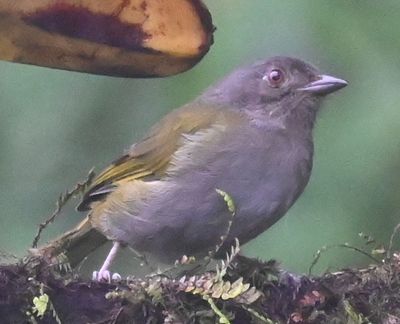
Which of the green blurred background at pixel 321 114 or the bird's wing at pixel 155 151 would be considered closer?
the green blurred background at pixel 321 114

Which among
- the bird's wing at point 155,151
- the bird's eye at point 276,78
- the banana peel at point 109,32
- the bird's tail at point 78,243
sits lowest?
the bird's tail at point 78,243

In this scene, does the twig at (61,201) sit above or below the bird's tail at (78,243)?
above

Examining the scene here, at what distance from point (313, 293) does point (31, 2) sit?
2.78 feet

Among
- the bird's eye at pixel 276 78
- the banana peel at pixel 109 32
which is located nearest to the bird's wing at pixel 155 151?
the bird's eye at pixel 276 78

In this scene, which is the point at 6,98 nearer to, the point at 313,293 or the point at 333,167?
the point at 333,167

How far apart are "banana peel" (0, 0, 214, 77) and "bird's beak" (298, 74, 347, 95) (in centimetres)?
77

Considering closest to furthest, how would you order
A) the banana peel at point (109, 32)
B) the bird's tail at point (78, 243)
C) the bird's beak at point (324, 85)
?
the banana peel at point (109, 32) → the bird's tail at point (78, 243) → the bird's beak at point (324, 85)

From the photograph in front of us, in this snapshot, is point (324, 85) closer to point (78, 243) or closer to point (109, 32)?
point (78, 243)

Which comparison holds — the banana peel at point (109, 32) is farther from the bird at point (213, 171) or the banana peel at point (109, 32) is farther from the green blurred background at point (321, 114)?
the green blurred background at point (321, 114)

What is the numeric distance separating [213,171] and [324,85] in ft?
1.47

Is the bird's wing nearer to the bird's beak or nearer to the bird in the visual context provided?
the bird

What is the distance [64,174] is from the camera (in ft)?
12.7

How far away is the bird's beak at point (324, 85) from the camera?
3.35 metres

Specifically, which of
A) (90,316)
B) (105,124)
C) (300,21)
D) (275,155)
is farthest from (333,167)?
(90,316)
